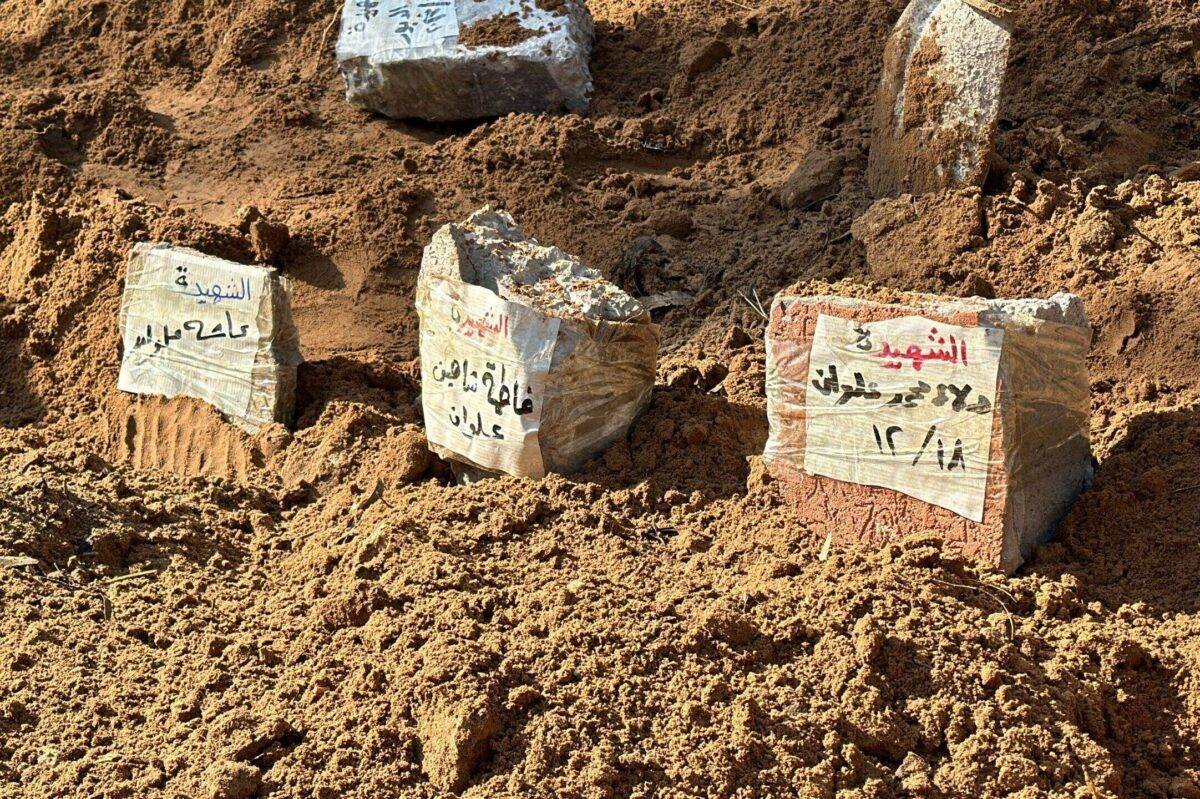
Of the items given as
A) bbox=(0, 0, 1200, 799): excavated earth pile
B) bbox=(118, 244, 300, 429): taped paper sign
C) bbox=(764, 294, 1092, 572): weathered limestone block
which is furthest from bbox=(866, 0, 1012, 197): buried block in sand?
bbox=(118, 244, 300, 429): taped paper sign

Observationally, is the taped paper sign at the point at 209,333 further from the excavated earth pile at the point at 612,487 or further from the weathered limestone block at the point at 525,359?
the weathered limestone block at the point at 525,359

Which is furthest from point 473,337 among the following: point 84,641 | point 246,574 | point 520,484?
point 84,641

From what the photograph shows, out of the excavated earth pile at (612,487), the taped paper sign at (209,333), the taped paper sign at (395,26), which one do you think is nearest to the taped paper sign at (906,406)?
the excavated earth pile at (612,487)

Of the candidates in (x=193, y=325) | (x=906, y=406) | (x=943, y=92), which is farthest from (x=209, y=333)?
(x=943, y=92)

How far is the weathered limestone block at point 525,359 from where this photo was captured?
4.17 metres

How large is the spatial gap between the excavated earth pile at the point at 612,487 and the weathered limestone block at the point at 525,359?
11cm

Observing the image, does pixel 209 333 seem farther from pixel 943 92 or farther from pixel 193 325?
pixel 943 92

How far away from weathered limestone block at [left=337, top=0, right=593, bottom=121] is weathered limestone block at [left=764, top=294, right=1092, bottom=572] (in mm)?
3062

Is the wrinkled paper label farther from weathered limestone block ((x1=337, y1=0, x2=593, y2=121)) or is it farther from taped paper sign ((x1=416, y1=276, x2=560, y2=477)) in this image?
weathered limestone block ((x1=337, y1=0, x2=593, y2=121))

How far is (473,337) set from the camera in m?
4.28

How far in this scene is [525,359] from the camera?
4.17m

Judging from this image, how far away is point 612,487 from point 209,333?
161cm

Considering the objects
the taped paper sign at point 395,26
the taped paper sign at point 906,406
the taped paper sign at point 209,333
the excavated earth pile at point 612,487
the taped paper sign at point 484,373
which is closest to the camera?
the excavated earth pile at point 612,487

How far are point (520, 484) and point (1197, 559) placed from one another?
1.77 metres
